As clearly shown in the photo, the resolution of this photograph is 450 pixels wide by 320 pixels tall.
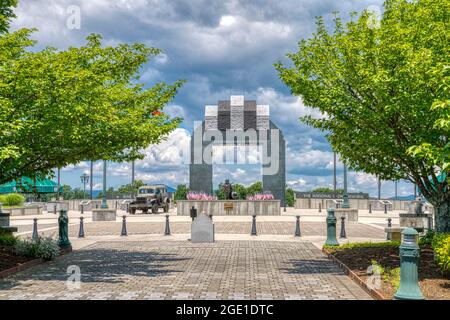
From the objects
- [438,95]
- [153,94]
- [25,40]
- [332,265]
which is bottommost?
[332,265]

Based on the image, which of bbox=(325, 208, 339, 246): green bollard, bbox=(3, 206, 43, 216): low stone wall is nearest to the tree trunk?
bbox=(325, 208, 339, 246): green bollard

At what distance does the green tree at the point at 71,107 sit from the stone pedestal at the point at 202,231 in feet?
15.4

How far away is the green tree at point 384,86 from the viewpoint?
1155cm

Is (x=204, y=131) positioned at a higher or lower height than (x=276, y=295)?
higher

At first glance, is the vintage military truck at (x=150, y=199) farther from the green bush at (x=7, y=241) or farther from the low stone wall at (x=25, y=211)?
the green bush at (x=7, y=241)

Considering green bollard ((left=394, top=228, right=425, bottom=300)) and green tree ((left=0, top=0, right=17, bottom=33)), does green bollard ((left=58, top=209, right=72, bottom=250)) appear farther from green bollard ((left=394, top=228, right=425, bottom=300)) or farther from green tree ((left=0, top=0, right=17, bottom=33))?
green bollard ((left=394, top=228, right=425, bottom=300))

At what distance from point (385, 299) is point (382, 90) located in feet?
17.3

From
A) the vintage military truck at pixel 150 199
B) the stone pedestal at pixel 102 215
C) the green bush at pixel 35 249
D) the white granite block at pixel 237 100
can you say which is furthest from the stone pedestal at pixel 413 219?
the vintage military truck at pixel 150 199

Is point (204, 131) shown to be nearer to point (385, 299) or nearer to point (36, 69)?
point (36, 69)

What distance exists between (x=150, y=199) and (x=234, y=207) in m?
7.58

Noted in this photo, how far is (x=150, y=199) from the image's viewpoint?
4303cm

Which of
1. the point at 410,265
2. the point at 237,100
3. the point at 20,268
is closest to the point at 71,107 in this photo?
the point at 20,268

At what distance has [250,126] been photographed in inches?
1800
